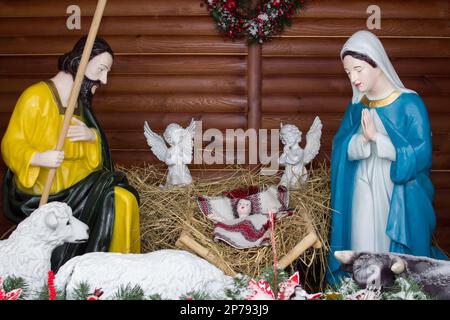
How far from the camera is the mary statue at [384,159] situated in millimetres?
3422

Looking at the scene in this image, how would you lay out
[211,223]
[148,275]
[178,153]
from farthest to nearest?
[178,153]
[211,223]
[148,275]

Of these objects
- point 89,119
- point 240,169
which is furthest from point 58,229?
point 240,169

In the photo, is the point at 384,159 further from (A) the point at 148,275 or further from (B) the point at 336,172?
(A) the point at 148,275

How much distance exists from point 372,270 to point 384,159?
894mm

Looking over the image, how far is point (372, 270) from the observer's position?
2826mm

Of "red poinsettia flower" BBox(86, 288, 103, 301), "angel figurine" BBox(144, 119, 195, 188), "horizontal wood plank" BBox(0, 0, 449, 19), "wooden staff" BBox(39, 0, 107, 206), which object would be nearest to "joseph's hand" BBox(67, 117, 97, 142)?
"wooden staff" BBox(39, 0, 107, 206)

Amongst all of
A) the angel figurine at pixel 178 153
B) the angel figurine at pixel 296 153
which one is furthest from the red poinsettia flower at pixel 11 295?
the angel figurine at pixel 296 153

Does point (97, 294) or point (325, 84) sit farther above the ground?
point (325, 84)

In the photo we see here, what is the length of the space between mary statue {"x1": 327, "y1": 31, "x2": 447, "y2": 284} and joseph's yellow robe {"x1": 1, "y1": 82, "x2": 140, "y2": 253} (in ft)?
4.00

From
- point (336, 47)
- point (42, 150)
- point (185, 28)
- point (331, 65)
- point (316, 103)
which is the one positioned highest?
point (185, 28)

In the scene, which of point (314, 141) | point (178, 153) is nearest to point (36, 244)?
point (178, 153)

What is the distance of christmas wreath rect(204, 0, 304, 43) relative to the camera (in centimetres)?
478

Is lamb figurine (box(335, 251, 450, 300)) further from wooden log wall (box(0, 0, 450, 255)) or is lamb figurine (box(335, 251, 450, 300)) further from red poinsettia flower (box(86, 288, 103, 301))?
wooden log wall (box(0, 0, 450, 255))

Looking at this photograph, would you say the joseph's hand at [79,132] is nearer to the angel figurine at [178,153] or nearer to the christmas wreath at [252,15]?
the angel figurine at [178,153]
